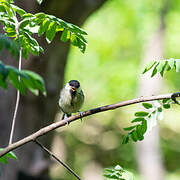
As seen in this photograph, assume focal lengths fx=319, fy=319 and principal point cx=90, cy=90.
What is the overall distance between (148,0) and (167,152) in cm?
547

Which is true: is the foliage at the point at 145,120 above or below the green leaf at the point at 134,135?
above

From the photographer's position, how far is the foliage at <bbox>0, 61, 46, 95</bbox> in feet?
3.40

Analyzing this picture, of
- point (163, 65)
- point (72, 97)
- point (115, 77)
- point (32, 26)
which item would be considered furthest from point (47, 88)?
point (115, 77)

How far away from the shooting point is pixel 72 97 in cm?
326

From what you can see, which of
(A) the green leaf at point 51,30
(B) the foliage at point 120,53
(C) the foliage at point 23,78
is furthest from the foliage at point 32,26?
(B) the foliage at point 120,53

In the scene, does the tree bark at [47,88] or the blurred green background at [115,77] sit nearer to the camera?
the tree bark at [47,88]

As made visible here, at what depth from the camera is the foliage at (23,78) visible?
40.8 inches

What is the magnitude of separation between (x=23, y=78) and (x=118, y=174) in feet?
2.43

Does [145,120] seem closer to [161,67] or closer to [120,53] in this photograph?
[161,67]

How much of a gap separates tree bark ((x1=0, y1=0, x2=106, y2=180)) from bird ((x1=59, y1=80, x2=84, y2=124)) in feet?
4.38

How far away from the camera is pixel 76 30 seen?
1.63 m

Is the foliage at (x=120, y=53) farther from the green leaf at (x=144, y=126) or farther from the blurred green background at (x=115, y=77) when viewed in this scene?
the green leaf at (x=144, y=126)

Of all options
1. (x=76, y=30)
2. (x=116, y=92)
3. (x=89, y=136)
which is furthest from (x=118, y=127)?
(x=76, y=30)

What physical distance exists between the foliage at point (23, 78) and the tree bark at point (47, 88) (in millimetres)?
3237
